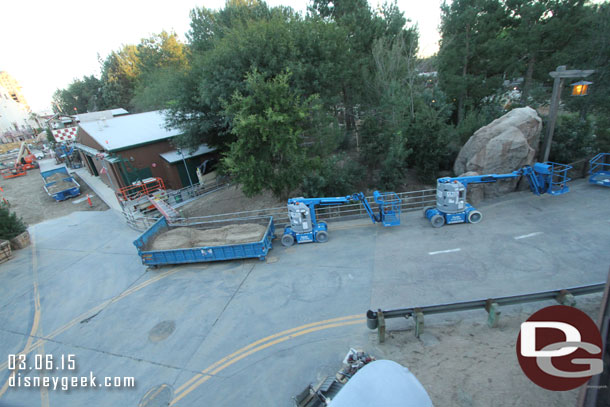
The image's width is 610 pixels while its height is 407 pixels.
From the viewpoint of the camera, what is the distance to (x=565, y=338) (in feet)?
11.0

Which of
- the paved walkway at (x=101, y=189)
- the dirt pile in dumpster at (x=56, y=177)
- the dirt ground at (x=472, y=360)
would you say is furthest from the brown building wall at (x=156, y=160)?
the dirt ground at (x=472, y=360)

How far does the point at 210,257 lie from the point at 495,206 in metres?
15.5

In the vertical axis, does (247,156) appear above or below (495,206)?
above

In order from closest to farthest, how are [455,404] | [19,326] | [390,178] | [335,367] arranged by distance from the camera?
1. [455,404]
2. [335,367]
3. [19,326]
4. [390,178]

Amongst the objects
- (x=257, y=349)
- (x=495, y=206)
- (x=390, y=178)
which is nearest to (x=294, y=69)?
(x=390, y=178)

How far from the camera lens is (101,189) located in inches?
1190

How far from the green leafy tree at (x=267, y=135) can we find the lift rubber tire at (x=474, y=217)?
9.06m

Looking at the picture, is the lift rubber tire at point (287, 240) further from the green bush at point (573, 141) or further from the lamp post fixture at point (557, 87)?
the green bush at point (573, 141)

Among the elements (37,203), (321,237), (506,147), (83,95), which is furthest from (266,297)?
(83,95)

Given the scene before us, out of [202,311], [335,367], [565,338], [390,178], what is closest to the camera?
[565,338]

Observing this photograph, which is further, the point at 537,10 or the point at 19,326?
the point at 537,10

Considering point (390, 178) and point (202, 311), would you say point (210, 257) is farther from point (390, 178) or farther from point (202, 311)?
point (390, 178)

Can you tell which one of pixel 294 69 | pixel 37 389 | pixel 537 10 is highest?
pixel 537 10

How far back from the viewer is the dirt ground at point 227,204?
2119cm
